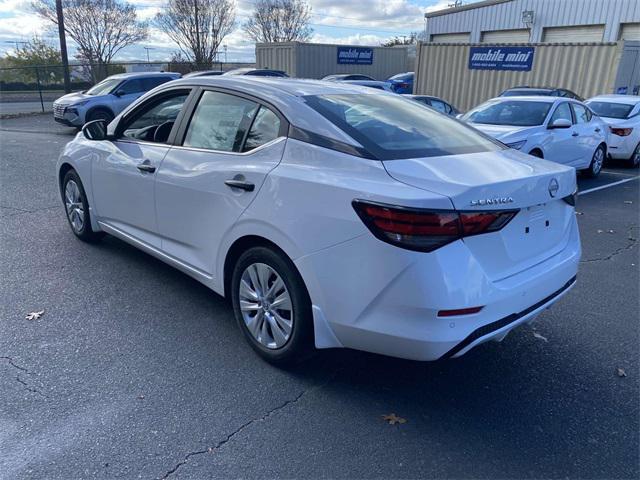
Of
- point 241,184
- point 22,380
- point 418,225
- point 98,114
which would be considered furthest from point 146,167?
point 98,114

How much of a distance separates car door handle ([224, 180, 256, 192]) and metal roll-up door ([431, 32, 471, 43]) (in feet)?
92.9

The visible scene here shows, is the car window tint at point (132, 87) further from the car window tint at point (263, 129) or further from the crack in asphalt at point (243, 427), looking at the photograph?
the crack in asphalt at point (243, 427)

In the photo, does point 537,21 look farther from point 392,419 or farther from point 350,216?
point 392,419

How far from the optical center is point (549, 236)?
9.73ft

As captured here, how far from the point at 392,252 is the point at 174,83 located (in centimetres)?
251

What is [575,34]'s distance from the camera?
23.4 m

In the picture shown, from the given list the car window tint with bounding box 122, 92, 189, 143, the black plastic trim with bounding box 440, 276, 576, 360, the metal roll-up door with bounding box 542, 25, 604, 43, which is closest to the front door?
the car window tint with bounding box 122, 92, 189, 143

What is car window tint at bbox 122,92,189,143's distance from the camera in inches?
158

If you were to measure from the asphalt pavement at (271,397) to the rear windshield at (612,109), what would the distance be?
926cm

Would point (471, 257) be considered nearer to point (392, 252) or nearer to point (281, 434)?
point (392, 252)

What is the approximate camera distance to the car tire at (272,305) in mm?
2896

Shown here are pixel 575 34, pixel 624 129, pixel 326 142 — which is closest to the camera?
pixel 326 142

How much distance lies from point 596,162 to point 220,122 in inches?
356

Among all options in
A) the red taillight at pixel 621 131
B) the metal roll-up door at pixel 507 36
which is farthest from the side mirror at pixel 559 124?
the metal roll-up door at pixel 507 36
